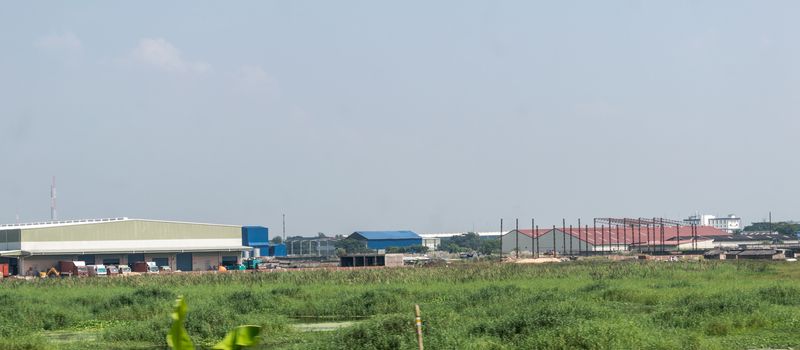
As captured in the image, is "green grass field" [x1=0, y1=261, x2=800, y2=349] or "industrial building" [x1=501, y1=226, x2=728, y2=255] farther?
"industrial building" [x1=501, y1=226, x2=728, y2=255]

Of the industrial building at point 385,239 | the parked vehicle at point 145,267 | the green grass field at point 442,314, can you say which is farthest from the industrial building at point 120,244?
the industrial building at point 385,239

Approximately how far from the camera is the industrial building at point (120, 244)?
73250 mm

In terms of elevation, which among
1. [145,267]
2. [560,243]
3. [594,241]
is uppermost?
[145,267]

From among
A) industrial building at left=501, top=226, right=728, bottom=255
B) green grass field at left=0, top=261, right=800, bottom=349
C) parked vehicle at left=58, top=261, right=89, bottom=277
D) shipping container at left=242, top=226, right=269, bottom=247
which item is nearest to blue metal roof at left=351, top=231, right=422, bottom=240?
industrial building at left=501, top=226, right=728, bottom=255

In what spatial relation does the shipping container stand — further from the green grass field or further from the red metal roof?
the green grass field

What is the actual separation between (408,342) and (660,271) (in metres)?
39.6

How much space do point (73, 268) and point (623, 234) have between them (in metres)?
84.1

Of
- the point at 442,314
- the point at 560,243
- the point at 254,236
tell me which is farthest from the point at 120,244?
the point at 560,243

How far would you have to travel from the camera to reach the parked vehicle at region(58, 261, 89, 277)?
227 ft

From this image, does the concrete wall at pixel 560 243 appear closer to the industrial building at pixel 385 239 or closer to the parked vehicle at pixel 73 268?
the industrial building at pixel 385 239

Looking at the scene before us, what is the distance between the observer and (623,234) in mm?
134125

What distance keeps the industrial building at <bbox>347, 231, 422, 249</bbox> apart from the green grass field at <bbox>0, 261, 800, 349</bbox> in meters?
96.3

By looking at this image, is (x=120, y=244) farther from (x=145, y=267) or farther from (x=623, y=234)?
(x=623, y=234)

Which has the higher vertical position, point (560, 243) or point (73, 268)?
point (73, 268)
